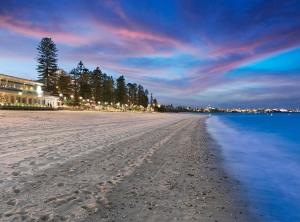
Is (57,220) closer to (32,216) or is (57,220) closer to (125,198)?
(32,216)

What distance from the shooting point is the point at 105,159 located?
11156mm

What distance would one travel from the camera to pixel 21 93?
74.4m

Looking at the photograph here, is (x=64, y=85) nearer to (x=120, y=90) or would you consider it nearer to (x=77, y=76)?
(x=77, y=76)

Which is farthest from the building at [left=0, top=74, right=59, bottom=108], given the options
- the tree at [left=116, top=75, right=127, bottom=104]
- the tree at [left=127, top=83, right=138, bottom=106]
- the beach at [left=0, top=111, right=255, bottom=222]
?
the tree at [left=127, top=83, right=138, bottom=106]

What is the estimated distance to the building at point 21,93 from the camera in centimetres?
6905

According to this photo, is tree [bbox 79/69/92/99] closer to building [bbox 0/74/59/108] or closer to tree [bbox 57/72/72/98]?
tree [bbox 57/72/72/98]

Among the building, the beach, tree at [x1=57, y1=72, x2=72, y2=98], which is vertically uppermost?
tree at [x1=57, y1=72, x2=72, y2=98]

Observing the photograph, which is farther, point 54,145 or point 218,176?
point 54,145

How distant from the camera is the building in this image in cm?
6905

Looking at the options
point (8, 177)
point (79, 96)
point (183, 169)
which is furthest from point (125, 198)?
point (79, 96)

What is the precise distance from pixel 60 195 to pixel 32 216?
1.26 m

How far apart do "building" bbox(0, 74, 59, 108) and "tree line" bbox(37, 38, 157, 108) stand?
916 cm

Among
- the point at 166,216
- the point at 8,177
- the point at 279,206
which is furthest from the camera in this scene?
the point at 8,177

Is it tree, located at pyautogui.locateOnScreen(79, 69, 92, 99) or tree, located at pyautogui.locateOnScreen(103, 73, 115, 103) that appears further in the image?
tree, located at pyautogui.locateOnScreen(103, 73, 115, 103)
